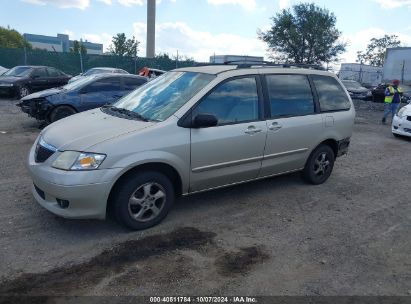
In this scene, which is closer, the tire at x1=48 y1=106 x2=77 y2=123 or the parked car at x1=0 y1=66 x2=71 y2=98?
the tire at x1=48 y1=106 x2=77 y2=123

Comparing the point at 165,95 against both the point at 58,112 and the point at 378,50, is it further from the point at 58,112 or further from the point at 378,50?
the point at 378,50

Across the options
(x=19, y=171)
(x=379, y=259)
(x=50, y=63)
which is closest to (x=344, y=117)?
(x=379, y=259)

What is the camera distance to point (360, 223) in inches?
188

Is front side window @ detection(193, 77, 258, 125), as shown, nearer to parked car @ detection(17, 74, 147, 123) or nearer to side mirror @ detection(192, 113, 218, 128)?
side mirror @ detection(192, 113, 218, 128)

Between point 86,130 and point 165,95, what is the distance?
110 cm

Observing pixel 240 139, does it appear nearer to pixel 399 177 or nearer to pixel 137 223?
pixel 137 223

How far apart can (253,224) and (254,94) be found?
166 centimetres

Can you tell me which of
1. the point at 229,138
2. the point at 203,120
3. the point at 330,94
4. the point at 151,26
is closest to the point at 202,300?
the point at 203,120

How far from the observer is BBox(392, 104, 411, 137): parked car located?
35.8 feet

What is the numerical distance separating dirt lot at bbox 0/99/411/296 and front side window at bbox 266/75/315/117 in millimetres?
1235

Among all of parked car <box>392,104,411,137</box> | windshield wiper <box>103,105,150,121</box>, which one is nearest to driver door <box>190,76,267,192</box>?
windshield wiper <box>103,105,150,121</box>

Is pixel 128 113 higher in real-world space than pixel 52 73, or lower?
lower

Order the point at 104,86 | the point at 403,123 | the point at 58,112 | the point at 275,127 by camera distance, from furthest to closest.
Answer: the point at 403,123
the point at 104,86
the point at 58,112
the point at 275,127

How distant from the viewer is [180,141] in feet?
14.0
